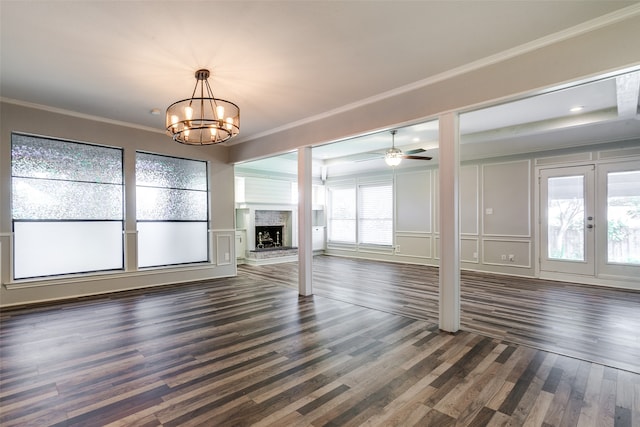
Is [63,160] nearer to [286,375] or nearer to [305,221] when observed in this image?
[305,221]

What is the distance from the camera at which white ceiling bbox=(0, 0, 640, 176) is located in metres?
2.35

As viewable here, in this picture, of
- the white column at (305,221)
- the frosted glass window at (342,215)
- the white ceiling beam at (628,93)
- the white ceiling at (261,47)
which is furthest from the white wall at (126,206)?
the white ceiling beam at (628,93)

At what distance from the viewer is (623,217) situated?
549 cm

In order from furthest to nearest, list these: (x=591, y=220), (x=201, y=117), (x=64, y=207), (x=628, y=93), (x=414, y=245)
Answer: (x=414, y=245)
(x=591, y=220)
(x=64, y=207)
(x=628, y=93)
(x=201, y=117)

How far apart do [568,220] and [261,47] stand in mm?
6342

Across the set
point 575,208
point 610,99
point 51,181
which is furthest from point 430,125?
point 51,181

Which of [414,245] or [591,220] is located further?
[414,245]

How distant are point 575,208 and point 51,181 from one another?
887cm

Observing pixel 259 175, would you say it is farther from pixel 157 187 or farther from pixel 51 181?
pixel 51 181

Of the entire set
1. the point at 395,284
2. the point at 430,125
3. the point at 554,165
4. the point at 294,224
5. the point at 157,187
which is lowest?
the point at 395,284

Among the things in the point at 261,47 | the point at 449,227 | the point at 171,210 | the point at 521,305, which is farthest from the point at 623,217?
the point at 171,210

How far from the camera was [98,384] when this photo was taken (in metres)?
2.31

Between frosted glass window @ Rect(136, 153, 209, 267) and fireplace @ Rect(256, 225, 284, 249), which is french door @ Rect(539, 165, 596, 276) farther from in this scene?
frosted glass window @ Rect(136, 153, 209, 267)

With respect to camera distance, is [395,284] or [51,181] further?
[395,284]
